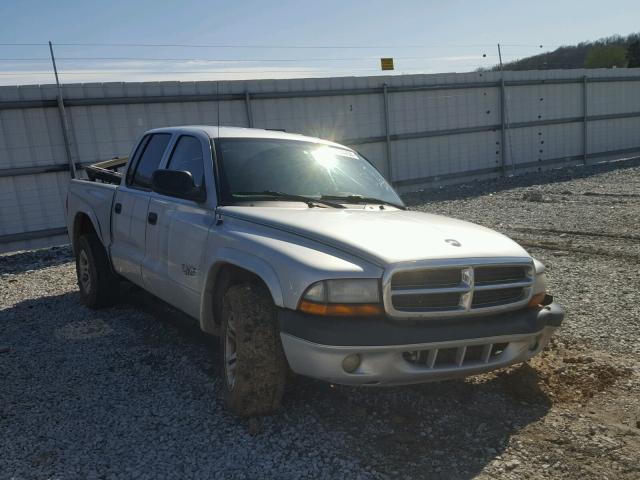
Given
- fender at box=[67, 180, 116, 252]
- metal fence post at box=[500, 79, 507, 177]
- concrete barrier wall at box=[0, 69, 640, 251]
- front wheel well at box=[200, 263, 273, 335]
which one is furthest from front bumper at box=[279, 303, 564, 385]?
metal fence post at box=[500, 79, 507, 177]

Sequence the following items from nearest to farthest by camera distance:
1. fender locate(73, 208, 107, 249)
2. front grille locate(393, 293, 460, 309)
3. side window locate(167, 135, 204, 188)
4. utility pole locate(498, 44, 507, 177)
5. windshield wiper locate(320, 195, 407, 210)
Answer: front grille locate(393, 293, 460, 309)
windshield wiper locate(320, 195, 407, 210)
side window locate(167, 135, 204, 188)
fender locate(73, 208, 107, 249)
utility pole locate(498, 44, 507, 177)

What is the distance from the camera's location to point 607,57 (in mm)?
76125

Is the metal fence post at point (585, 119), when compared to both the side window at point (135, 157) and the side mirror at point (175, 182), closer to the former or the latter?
the side window at point (135, 157)

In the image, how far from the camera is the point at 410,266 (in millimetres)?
3086

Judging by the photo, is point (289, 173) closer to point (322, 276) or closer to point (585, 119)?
point (322, 276)

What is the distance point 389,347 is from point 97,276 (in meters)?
3.83

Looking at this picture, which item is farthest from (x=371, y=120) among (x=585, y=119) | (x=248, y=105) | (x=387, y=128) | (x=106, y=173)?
(x=106, y=173)

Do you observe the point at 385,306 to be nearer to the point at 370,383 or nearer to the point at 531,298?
the point at 370,383

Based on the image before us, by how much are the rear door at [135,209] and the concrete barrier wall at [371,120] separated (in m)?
2.31

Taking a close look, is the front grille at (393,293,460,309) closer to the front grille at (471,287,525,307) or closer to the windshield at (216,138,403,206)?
the front grille at (471,287,525,307)

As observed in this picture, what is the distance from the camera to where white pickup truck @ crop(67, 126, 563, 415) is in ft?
10.1

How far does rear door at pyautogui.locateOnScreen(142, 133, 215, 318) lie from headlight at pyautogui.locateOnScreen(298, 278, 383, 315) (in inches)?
41.2

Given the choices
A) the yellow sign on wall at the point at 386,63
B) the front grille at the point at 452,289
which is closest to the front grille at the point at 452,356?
the front grille at the point at 452,289

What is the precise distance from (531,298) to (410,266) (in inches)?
36.5
